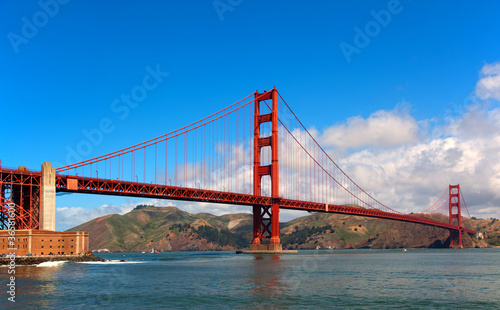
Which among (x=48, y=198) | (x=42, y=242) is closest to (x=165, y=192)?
(x=48, y=198)

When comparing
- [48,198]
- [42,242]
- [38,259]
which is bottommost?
[38,259]

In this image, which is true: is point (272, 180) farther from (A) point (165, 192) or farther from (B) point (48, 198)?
(B) point (48, 198)

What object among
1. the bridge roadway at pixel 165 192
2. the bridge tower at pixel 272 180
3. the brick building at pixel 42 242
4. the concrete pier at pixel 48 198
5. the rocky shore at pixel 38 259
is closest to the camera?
the rocky shore at pixel 38 259

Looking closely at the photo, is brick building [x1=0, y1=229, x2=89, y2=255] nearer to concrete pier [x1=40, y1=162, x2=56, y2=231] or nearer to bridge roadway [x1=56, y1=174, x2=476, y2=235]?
concrete pier [x1=40, y1=162, x2=56, y2=231]

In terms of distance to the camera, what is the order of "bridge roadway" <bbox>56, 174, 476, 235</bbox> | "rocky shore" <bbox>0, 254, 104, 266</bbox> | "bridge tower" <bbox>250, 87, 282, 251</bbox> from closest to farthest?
"rocky shore" <bbox>0, 254, 104, 266</bbox> < "bridge roadway" <bbox>56, 174, 476, 235</bbox> < "bridge tower" <bbox>250, 87, 282, 251</bbox>

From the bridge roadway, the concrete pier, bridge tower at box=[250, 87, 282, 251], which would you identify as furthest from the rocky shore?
bridge tower at box=[250, 87, 282, 251]

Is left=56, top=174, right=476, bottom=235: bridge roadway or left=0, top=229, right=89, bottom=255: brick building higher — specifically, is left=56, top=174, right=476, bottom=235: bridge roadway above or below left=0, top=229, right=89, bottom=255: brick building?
above

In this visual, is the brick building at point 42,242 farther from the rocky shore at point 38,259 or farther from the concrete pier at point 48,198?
the concrete pier at point 48,198

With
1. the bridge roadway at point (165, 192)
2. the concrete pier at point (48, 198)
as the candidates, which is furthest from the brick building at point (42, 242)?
the bridge roadway at point (165, 192)
